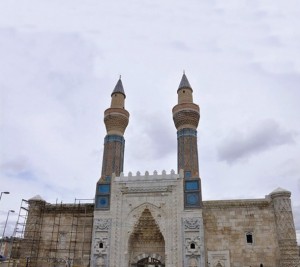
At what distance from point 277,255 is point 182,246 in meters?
4.98

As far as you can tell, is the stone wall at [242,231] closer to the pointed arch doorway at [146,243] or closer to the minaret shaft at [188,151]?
the minaret shaft at [188,151]

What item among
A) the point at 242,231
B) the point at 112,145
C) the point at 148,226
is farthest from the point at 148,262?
the point at 112,145

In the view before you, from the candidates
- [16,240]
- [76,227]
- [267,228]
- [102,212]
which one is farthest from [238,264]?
[16,240]

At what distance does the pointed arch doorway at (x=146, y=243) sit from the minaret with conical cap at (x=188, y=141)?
2.52m

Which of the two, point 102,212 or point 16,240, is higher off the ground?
point 102,212

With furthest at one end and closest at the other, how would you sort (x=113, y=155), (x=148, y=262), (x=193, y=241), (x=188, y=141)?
(x=113, y=155) < (x=188, y=141) < (x=148, y=262) < (x=193, y=241)

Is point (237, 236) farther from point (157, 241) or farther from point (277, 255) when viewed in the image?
point (157, 241)

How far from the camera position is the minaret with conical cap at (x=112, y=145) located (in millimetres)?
19203

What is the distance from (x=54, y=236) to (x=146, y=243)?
5.84 meters

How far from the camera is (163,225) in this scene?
17797 millimetres

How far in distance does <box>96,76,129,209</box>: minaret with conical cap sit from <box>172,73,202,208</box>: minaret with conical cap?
3.91m

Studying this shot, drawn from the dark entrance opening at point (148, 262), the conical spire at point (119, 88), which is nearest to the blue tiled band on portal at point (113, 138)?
the conical spire at point (119, 88)

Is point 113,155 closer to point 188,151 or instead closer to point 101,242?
point 188,151

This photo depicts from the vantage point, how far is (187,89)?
22531mm
